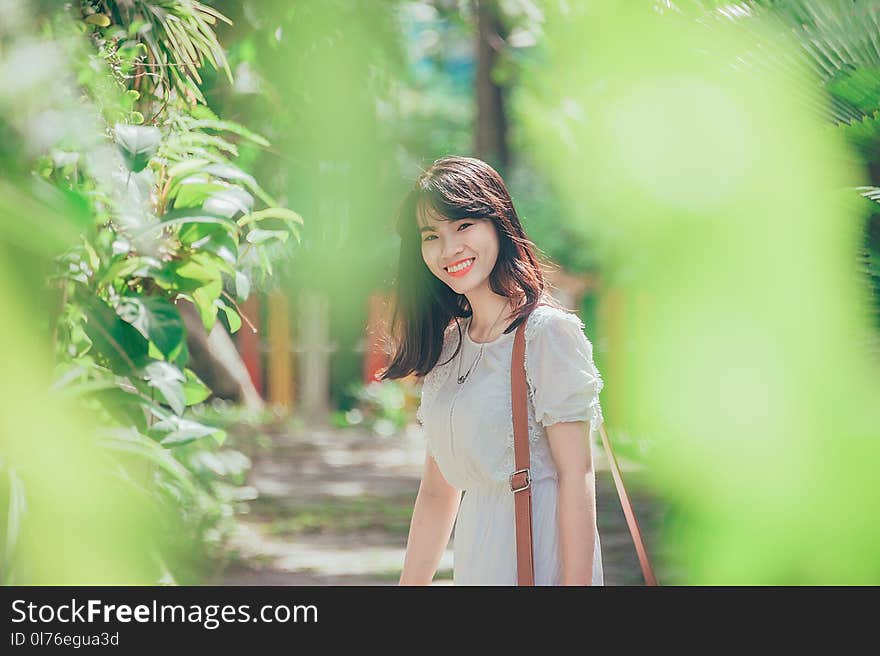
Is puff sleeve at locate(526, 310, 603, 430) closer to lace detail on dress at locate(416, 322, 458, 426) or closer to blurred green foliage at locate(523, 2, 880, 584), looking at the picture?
lace detail on dress at locate(416, 322, 458, 426)

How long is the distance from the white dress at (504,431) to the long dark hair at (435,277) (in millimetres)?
74

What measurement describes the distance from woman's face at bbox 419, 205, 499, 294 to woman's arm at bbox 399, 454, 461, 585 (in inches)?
14.2

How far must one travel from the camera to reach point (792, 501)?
316 cm

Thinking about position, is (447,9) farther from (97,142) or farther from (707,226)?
(97,142)

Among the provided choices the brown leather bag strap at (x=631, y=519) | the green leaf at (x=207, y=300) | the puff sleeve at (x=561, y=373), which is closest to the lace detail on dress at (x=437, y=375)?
the puff sleeve at (x=561, y=373)

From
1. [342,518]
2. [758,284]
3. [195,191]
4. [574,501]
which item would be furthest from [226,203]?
[342,518]

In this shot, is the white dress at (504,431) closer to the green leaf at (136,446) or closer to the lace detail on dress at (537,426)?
the lace detail on dress at (537,426)

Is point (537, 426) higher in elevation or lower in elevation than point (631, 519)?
higher

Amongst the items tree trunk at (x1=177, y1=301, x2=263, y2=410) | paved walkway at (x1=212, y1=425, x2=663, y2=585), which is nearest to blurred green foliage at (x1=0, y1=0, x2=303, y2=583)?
paved walkway at (x1=212, y1=425, x2=663, y2=585)

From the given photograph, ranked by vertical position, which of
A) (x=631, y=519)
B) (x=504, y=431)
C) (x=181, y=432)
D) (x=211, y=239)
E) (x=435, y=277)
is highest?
(x=211, y=239)

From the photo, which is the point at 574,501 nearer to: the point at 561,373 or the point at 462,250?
the point at 561,373

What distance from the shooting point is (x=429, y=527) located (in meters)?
2.08

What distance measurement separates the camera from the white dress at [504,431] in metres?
1.85

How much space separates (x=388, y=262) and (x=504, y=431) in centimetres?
219
